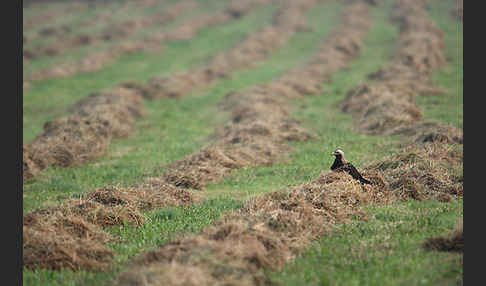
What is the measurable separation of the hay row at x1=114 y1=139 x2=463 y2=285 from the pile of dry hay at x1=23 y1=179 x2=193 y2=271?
3.05 feet

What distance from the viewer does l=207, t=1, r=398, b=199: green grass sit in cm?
1349

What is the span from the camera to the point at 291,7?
52219 millimetres

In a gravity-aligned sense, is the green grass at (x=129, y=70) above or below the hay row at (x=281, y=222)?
above

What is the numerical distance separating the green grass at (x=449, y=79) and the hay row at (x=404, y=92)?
0.49 metres

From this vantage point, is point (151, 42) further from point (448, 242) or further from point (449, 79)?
point (448, 242)

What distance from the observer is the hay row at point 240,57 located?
1097 inches

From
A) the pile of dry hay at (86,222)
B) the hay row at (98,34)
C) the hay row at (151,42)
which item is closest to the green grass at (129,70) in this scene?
the hay row at (151,42)

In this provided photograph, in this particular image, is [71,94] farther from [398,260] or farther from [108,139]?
[398,260]

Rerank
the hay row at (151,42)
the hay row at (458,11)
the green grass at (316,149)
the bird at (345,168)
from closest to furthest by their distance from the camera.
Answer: the bird at (345,168), the green grass at (316,149), the hay row at (151,42), the hay row at (458,11)

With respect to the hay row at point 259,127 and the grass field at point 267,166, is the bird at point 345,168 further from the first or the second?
the hay row at point 259,127

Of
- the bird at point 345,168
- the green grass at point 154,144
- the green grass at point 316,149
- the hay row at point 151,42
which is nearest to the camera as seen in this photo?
the bird at point 345,168

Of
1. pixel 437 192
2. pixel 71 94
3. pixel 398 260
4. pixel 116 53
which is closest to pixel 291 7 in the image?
pixel 116 53

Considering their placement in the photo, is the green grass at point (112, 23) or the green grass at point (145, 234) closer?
the green grass at point (145, 234)

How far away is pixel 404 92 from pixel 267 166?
1038cm
